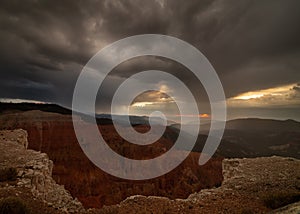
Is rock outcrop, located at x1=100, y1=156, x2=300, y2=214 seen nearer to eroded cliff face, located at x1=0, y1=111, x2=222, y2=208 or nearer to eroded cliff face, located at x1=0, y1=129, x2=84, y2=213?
eroded cliff face, located at x1=0, y1=129, x2=84, y2=213

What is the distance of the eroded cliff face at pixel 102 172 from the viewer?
44.5 meters

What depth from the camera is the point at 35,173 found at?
10.4 m

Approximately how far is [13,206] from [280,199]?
956cm

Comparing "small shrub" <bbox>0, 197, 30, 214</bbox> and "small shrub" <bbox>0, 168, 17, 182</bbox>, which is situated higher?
"small shrub" <bbox>0, 168, 17, 182</bbox>

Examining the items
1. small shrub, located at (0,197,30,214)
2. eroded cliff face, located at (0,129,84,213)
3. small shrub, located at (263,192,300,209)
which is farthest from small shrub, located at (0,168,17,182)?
small shrub, located at (263,192,300,209)

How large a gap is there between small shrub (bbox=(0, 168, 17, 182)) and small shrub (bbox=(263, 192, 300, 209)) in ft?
36.4

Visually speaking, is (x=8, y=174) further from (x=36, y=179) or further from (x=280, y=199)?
(x=280, y=199)

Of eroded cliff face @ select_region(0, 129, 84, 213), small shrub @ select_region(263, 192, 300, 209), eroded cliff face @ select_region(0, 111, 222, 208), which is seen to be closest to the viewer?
small shrub @ select_region(263, 192, 300, 209)

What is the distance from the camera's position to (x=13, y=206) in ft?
21.7

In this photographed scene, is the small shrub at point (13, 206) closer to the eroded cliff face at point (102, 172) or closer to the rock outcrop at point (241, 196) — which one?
the rock outcrop at point (241, 196)

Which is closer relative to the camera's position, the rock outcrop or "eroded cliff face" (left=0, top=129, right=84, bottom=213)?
the rock outcrop

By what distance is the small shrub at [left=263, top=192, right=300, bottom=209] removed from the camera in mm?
7254

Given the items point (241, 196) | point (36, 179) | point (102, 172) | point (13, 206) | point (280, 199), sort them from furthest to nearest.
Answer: point (102, 172) → point (36, 179) → point (241, 196) → point (280, 199) → point (13, 206)

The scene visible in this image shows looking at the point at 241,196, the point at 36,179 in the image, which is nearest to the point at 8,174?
the point at 36,179
